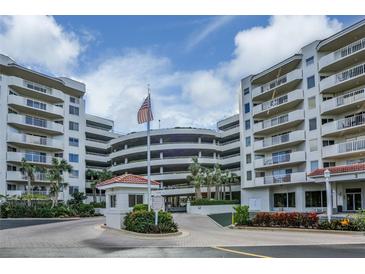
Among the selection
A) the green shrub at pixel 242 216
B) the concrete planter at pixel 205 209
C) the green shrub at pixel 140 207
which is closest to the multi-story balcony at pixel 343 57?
the concrete planter at pixel 205 209

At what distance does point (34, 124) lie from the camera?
5688 centimetres

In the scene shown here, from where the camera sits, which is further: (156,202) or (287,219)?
(287,219)

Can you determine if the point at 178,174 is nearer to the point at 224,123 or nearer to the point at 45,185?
the point at 224,123

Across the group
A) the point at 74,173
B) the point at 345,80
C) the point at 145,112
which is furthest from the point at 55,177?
the point at 345,80

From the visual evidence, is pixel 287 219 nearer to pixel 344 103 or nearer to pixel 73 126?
pixel 344 103

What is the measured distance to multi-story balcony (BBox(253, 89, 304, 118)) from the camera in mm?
50062

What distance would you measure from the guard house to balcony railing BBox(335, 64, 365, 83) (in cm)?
2523

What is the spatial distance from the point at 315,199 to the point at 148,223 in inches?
1176

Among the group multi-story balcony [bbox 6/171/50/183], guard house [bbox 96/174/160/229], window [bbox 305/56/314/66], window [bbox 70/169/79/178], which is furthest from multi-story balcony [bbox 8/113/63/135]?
window [bbox 305/56/314/66]

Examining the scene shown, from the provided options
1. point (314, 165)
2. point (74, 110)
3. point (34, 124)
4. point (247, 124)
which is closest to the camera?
point (314, 165)

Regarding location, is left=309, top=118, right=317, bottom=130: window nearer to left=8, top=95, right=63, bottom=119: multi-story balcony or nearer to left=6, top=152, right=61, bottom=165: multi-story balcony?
left=8, top=95, right=63, bottom=119: multi-story balcony

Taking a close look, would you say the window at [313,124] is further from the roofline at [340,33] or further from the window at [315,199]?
the roofline at [340,33]

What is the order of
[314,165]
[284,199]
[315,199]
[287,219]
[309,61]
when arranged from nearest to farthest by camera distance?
[287,219], [314,165], [315,199], [309,61], [284,199]

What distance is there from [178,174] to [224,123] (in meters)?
14.5
